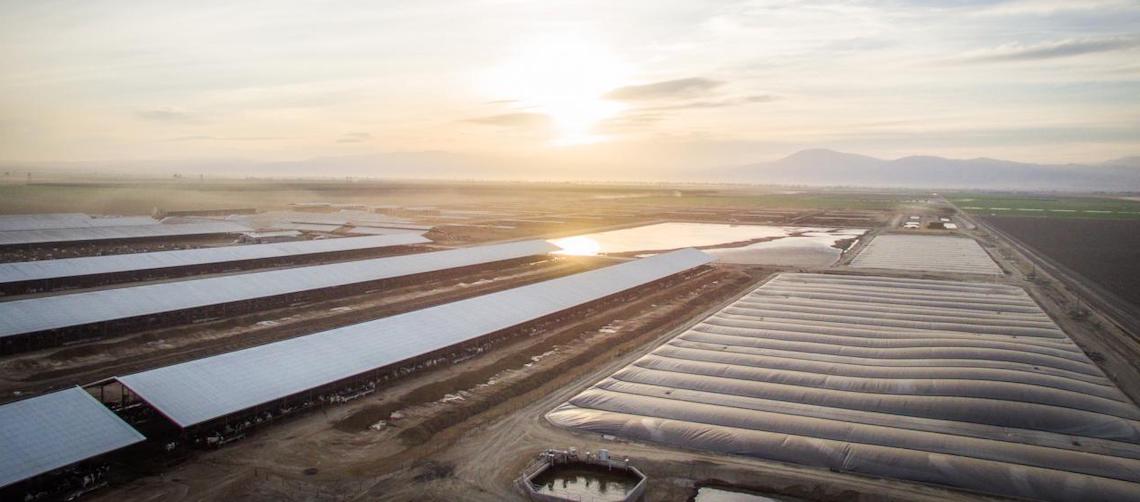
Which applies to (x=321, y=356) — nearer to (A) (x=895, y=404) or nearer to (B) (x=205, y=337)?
(B) (x=205, y=337)

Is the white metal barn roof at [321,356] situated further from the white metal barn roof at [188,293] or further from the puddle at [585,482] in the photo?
the white metal barn roof at [188,293]

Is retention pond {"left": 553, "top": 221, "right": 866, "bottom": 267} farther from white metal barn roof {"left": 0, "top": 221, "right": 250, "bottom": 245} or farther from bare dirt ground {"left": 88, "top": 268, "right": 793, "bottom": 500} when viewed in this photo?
white metal barn roof {"left": 0, "top": 221, "right": 250, "bottom": 245}

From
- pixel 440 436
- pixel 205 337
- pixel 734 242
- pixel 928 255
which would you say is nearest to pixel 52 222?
pixel 205 337

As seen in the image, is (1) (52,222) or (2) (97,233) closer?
(2) (97,233)

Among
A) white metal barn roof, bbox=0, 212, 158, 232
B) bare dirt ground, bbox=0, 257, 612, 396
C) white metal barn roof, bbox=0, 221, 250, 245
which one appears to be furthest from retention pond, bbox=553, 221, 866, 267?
white metal barn roof, bbox=0, 212, 158, 232

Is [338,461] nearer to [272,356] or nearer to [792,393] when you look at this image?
[272,356]
